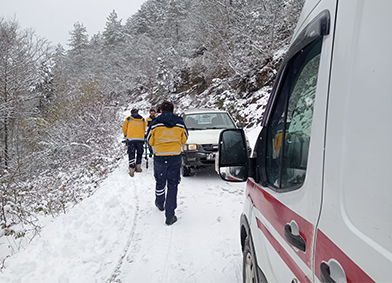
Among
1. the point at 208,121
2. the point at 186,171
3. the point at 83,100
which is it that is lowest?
the point at 186,171

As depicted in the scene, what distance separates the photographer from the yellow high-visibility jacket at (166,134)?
15.3 feet

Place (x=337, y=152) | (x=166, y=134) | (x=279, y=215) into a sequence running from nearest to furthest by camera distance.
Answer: (x=337, y=152), (x=279, y=215), (x=166, y=134)

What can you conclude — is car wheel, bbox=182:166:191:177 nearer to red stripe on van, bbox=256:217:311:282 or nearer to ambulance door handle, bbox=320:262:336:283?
red stripe on van, bbox=256:217:311:282

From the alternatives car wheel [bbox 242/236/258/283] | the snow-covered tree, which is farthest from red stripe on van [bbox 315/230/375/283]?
the snow-covered tree

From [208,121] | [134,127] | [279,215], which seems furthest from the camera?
[208,121]

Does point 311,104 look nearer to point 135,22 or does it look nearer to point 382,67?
point 382,67

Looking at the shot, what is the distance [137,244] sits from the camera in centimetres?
424

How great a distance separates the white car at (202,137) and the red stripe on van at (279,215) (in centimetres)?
441

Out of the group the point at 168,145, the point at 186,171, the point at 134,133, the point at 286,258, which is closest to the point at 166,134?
the point at 168,145

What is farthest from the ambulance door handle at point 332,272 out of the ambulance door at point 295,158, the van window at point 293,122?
the van window at point 293,122

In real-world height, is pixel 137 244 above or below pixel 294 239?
below

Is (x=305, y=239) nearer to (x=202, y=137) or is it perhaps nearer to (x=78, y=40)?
(x=202, y=137)

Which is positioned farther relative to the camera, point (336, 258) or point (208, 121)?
point (208, 121)

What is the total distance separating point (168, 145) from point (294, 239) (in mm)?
3565
